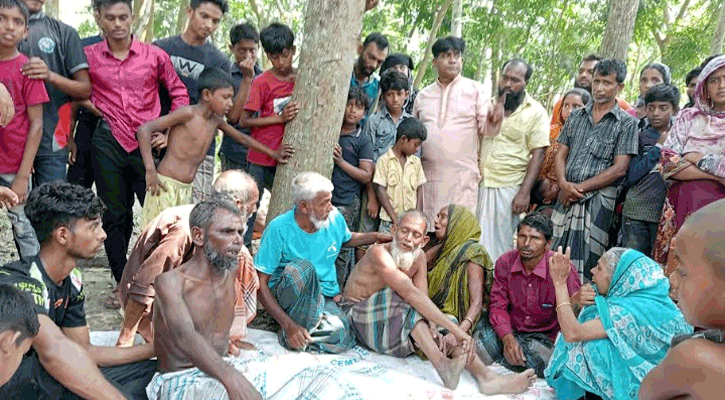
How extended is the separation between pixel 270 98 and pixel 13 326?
3.19m

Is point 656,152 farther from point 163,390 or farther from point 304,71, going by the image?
point 163,390

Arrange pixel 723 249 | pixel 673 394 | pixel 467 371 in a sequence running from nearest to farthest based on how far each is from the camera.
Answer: pixel 723 249 → pixel 673 394 → pixel 467 371

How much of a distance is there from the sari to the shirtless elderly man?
5.00 feet

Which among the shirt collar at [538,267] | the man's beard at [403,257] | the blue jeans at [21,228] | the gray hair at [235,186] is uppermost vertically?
the gray hair at [235,186]

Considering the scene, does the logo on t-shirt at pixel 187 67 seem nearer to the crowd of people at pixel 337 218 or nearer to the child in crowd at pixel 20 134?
the crowd of people at pixel 337 218

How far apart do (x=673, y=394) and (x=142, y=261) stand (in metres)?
2.78

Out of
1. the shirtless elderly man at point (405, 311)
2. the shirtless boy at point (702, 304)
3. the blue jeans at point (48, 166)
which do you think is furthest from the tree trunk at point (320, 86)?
the shirtless boy at point (702, 304)

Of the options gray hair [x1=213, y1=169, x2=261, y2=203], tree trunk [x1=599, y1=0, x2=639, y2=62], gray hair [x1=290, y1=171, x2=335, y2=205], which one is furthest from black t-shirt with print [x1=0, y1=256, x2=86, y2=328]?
tree trunk [x1=599, y1=0, x2=639, y2=62]

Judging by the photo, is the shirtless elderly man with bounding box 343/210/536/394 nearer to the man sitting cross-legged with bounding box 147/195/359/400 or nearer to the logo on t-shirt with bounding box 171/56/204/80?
the man sitting cross-legged with bounding box 147/195/359/400

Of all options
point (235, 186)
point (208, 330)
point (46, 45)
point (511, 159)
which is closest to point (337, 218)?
point (235, 186)

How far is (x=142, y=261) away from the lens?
3672 mm

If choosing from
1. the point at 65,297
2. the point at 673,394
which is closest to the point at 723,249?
the point at 673,394

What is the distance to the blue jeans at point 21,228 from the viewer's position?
156 inches

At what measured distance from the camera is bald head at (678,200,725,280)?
1731 mm
